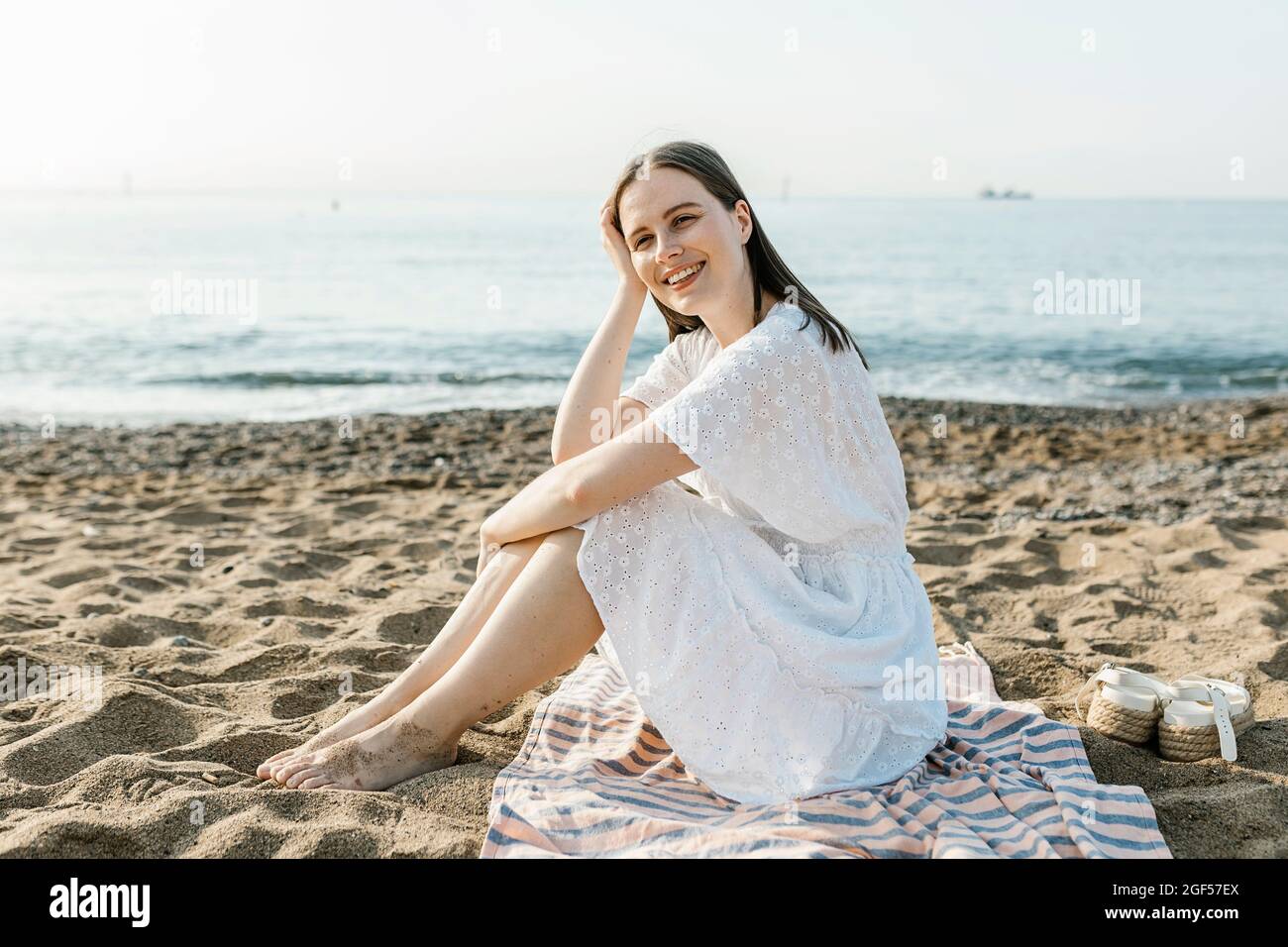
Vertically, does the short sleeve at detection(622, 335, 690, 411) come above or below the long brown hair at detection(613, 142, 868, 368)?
below

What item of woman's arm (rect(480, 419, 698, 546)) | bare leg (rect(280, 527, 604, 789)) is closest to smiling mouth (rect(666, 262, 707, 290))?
woman's arm (rect(480, 419, 698, 546))

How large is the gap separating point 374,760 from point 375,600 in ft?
5.47

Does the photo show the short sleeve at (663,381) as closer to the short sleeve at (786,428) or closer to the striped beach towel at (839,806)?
the short sleeve at (786,428)

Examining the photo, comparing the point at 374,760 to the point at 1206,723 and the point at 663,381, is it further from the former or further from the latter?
the point at 1206,723

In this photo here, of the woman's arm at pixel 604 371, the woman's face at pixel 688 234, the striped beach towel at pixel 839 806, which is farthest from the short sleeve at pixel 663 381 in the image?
the striped beach towel at pixel 839 806

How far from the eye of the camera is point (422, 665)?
287 cm

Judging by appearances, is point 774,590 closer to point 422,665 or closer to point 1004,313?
point 422,665

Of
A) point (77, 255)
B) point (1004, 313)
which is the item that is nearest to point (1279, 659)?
point (1004, 313)

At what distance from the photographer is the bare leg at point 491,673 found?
263 cm

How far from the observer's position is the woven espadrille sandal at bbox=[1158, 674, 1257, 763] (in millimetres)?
2787

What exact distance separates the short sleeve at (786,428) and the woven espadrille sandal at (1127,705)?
0.84 m

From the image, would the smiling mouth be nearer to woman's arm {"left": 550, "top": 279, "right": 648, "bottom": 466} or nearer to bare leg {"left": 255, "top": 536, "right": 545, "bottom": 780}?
woman's arm {"left": 550, "top": 279, "right": 648, "bottom": 466}

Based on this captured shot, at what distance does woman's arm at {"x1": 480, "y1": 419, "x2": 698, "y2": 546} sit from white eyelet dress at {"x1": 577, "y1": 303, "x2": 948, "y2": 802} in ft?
0.13
